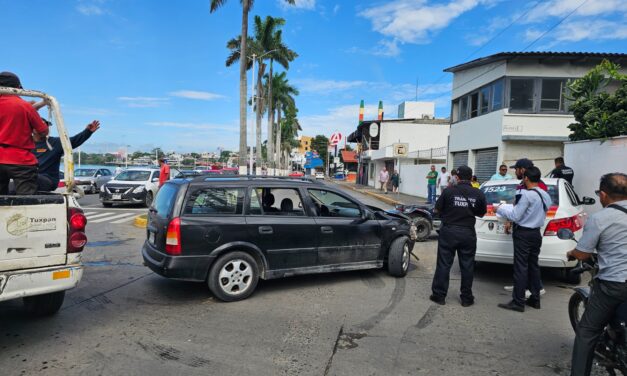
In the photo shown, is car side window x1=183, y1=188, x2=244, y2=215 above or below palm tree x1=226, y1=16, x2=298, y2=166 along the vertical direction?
below

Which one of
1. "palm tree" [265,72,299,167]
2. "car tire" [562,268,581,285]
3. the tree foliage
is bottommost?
"car tire" [562,268,581,285]

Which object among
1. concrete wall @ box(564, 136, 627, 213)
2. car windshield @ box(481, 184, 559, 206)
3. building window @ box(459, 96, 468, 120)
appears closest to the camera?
car windshield @ box(481, 184, 559, 206)

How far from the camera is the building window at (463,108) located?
63.3ft

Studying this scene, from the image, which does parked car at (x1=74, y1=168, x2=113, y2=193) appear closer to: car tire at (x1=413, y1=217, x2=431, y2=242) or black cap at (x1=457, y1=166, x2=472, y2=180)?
car tire at (x1=413, y1=217, x2=431, y2=242)

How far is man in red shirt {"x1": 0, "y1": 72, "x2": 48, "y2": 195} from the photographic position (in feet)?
13.0

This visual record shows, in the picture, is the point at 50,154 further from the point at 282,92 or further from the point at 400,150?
the point at 282,92

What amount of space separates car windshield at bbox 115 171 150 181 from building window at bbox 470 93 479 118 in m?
14.7

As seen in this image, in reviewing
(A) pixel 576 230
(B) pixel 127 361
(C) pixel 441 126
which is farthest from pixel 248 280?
(C) pixel 441 126

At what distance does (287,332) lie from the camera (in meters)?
4.24

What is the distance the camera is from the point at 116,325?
14.2 feet

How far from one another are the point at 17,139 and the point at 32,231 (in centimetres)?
107

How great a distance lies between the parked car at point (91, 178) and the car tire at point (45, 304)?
1846 cm

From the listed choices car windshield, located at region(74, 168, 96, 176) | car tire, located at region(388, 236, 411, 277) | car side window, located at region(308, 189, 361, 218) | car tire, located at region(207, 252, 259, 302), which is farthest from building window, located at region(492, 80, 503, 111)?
car windshield, located at region(74, 168, 96, 176)

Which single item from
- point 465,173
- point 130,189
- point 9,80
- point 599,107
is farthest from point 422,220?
point 130,189
